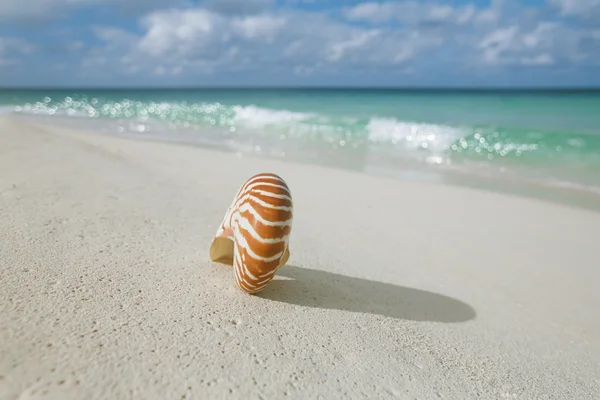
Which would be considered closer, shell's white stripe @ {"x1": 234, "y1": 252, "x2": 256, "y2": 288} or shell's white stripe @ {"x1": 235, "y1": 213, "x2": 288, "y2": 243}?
shell's white stripe @ {"x1": 235, "y1": 213, "x2": 288, "y2": 243}

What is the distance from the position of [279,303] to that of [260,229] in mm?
431

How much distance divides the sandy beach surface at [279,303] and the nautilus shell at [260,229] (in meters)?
0.16

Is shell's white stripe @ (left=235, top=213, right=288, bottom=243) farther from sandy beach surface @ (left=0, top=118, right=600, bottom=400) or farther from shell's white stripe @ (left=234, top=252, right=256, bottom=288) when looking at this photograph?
sandy beach surface @ (left=0, top=118, right=600, bottom=400)

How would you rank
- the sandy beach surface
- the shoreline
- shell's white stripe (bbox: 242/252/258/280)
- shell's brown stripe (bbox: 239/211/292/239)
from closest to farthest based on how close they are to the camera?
the sandy beach surface < shell's brown stripe (bbox: 239/211/292/239) < shell's white stripe (bbox: 242/252/258/280) < the shoreline

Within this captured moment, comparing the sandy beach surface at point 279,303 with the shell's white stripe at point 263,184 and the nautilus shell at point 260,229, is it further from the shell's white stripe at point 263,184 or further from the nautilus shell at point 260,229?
the shell's white stripe at point 263,184

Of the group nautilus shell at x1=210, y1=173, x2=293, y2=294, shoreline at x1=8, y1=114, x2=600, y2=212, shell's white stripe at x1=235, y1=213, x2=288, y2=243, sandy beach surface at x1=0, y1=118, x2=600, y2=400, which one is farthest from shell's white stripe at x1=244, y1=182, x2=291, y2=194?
shoreline at x1=8, y1=114, x2=600, y2=212

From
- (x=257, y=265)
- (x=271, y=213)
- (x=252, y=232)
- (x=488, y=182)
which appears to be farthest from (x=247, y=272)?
(x=488, y=182)

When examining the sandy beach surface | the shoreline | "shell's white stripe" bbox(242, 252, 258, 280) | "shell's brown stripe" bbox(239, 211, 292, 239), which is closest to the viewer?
the sandy beach surface

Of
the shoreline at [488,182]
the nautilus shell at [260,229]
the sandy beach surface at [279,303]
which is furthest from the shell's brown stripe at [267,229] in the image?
the shoreline at [488,182]

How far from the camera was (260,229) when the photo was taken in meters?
1.96

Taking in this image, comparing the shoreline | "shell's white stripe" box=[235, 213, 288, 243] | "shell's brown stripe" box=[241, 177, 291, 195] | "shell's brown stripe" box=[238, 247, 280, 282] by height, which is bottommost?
the shoreline

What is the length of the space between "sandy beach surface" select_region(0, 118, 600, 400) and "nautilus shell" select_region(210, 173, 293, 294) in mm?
156

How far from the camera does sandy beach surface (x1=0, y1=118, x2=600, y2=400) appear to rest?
150cm

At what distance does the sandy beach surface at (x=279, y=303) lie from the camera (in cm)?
150
